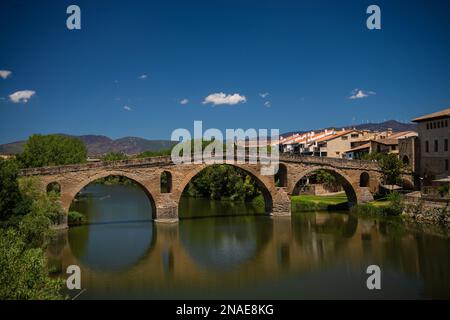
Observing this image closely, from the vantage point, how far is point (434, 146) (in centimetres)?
3706

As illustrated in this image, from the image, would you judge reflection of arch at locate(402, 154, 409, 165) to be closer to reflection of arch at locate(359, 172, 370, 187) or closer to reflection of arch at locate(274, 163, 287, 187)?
reflection of arch at locate(359, 172, 370, 187)

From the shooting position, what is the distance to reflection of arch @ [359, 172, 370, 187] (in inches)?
1599

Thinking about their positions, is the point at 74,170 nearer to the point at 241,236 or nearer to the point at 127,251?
the point at 127,251

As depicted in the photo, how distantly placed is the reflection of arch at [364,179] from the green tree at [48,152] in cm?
3293

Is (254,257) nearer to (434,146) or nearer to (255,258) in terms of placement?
(255,258)

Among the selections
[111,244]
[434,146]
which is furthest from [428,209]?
[111,244]

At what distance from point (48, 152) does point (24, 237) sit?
110 ft

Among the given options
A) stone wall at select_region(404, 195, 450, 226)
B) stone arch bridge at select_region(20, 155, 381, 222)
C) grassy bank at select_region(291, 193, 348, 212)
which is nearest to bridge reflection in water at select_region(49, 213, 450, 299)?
stone wall at select_region(404, 195, 450, 226)

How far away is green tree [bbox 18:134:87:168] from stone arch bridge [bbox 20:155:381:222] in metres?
19.2

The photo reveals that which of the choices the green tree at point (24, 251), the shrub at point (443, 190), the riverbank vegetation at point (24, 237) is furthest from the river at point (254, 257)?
the shrub at point (443, 190)

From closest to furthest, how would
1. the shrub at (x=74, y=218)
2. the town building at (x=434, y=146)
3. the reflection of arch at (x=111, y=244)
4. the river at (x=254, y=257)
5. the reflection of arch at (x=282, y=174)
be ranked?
the river at (x=254, y=257) < the reflection of arch at (x=111, y=244) < the shrub at (x=74, y=218) < the town building at (x=434, y=146) < the reflection of arch at (x=282, y=174)

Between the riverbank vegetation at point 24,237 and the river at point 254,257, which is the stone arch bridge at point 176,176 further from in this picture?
the river at point 254,257

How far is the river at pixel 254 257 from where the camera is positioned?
17.6 m

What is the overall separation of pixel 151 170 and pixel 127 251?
988 cm
